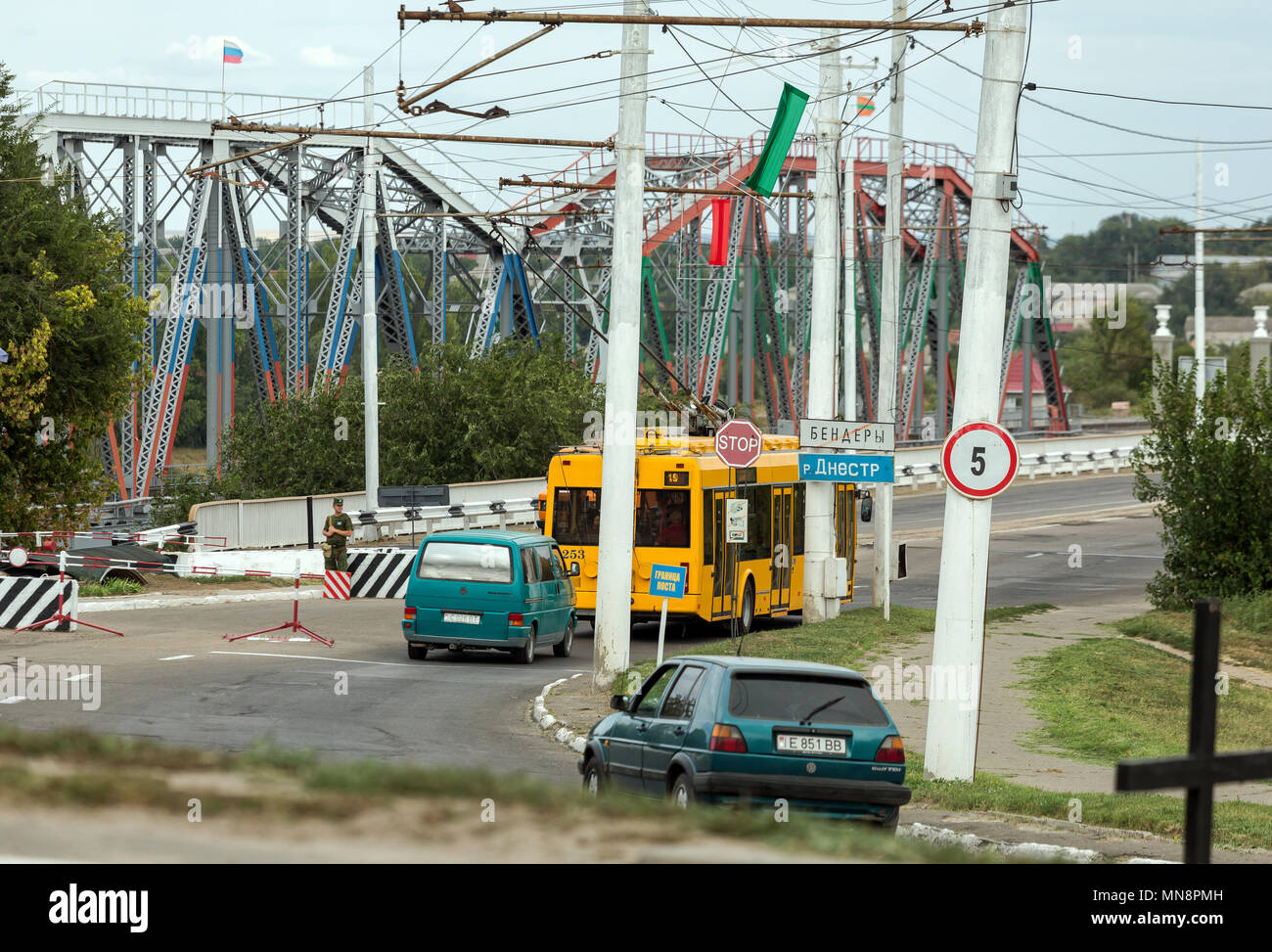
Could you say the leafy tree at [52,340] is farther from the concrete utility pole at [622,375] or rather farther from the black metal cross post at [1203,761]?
the black metal cross post at [1203,761]

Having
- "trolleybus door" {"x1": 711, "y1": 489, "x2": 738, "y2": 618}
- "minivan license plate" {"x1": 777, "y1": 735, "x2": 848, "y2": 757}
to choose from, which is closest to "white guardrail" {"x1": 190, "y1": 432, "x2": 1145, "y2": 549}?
"trolleybus door" {"x1": 711, "y1": 489, "x2": 738, "y2": 618}

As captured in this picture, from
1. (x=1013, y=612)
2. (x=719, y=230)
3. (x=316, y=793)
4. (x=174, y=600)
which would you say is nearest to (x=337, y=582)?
(x=174, y=600)

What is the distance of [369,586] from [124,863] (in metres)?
26.5

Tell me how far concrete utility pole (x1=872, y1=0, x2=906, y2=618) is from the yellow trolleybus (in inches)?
53.4

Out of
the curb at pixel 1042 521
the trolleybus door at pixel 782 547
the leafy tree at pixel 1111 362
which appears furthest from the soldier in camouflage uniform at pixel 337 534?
the leafy tree at pixel 1111 362

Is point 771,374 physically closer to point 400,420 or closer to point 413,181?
point 413,181

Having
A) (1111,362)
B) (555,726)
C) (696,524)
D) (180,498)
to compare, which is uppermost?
(1111,362)

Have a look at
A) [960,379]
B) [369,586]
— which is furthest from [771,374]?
[960,379]

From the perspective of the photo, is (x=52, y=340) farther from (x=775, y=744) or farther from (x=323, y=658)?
(x=775, y=744)

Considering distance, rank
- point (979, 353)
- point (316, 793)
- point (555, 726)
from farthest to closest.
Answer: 1. point (555, 726)
2. point (979, 353)
3. point (316, 793)

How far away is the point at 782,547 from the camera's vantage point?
2792 centimetres

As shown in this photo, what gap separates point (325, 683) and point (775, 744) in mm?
9788

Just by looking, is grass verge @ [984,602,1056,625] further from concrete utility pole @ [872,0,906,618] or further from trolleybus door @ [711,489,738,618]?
trolleybus door @ [711,489,738,618]
